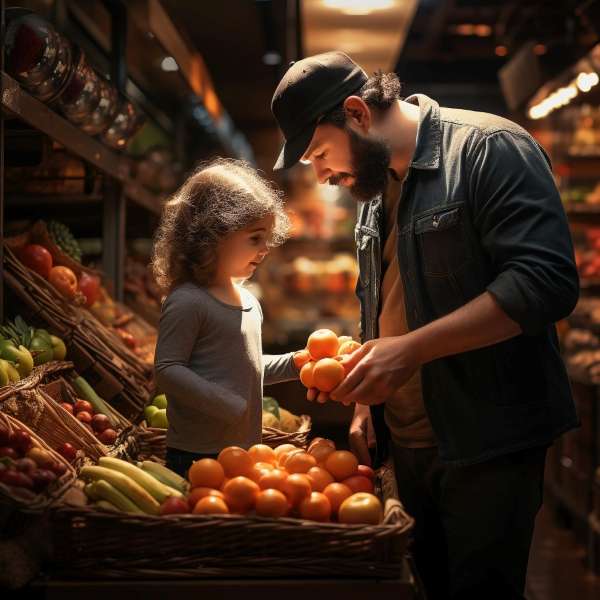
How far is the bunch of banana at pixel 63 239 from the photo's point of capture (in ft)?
14.9

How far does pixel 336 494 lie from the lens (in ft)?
6.97

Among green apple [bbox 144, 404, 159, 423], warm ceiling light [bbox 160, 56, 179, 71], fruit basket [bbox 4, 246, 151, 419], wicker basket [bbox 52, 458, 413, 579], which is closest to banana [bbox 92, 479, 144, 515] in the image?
wicker basket [bbox 52, 458, 413, 579]

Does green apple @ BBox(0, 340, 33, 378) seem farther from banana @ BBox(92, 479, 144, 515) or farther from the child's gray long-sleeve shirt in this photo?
banana @ BBox(92, 479, 144, 515)

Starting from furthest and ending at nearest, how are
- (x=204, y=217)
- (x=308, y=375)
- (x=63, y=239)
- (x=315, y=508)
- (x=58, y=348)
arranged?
(x=63, y=239), (x=58, y=348), (x=204, y=217), (x=308, y=375), (x=315, y=508)

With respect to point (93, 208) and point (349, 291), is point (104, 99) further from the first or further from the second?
point (349, 291)

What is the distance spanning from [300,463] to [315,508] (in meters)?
0.27

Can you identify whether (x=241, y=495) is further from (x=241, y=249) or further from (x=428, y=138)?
(x=428, y=138)

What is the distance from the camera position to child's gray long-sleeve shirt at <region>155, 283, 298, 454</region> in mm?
2486

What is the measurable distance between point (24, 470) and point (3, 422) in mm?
372

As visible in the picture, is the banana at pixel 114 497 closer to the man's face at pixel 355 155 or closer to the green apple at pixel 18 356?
the man's face at pixel 355 155

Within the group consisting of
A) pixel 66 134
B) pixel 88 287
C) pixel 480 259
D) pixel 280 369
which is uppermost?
pixel 66 134

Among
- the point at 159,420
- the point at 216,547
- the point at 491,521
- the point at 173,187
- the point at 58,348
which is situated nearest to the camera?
the point at 216,547

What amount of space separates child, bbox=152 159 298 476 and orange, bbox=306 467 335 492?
348mm

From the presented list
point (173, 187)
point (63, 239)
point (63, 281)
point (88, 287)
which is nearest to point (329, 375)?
point (63, 281)
